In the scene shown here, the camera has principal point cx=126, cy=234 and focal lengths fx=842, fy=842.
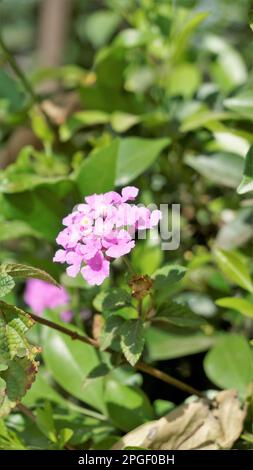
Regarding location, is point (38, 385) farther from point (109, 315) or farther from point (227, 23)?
point (227, 23)

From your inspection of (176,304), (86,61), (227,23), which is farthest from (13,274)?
(86,61)

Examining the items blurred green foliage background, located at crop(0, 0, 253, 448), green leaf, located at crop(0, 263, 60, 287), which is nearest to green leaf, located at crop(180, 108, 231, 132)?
blurred green foliage background, located at crop(0, 0, 253, 448)

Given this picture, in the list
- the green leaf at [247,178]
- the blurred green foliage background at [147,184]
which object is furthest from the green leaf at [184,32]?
the green leaf at [247,178]

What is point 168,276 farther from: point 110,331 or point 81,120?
point 81,120

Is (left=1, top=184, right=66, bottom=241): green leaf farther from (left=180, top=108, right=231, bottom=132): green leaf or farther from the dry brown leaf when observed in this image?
the dry brown leaf

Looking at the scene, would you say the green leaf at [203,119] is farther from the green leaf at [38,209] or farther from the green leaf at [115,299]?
the green leaf at [115,299]
